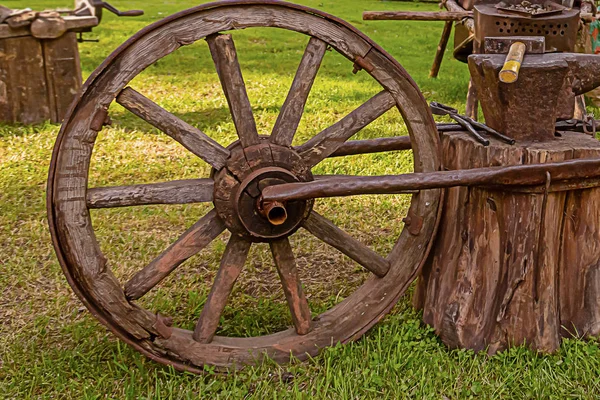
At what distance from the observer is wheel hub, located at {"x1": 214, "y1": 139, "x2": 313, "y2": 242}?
2.75 metres

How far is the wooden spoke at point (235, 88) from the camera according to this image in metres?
2.73

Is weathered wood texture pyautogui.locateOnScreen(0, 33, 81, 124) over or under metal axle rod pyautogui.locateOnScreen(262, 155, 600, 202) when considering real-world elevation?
under

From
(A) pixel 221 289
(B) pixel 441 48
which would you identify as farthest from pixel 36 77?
(A) pixel 221 289

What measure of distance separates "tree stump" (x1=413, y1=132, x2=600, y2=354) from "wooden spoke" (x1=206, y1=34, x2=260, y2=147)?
2.81ft

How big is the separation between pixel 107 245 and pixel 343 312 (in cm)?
183

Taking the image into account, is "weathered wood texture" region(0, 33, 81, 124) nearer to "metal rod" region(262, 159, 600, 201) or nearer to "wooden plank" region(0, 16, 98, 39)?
"wooden plank" region(0, 16, 98, 39)

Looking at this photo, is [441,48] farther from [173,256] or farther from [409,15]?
[173,256]

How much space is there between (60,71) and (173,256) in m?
4.40

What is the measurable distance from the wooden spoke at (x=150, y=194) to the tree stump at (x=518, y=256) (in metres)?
1.05

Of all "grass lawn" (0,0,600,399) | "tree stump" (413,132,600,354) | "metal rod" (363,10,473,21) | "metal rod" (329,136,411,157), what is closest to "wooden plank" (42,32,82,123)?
"grass lawn" (0,0,600,399)

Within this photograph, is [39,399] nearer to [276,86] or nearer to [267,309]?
[267,309]

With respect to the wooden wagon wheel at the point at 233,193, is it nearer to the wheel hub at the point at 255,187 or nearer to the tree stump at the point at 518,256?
the wheel hub at the point at 255,187

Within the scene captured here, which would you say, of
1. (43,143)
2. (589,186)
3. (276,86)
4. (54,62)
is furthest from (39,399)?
(276,86)

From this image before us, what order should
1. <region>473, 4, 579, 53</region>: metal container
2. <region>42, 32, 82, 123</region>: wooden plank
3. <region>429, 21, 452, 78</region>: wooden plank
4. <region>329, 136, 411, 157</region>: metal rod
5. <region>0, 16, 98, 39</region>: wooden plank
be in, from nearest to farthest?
<region>329, 136, 411, 157</region>: metal rod → <region>473, 4, 579, 53</region>: metal container → <region>0, 16, 98, 39</region>: wooden plank → <region>42, 32, 82, 123</region>: wooden plank → <region>429, 21, 452, 78</region>: wooden plank
